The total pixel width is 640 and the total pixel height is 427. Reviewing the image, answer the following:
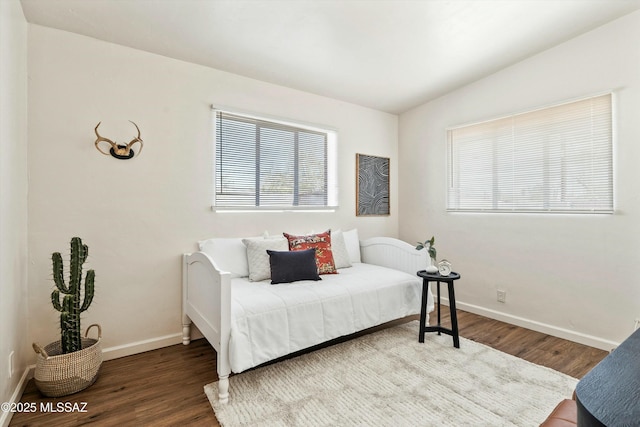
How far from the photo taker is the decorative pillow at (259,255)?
8.56 ft

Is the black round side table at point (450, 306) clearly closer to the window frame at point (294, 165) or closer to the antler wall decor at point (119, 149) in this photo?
the window frame at point (294, 165)

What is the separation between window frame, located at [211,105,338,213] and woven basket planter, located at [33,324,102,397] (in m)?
1.40

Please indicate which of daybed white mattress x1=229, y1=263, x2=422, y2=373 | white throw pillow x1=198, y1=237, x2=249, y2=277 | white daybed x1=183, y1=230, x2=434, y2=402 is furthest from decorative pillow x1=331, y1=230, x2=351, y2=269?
white throw pillow x1=198, y1=237, x2=249, y2=277

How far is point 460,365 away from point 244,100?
2932 mm

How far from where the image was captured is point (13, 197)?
1.78 m

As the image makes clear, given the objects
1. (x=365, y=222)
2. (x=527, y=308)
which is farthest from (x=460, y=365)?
(x=365, y=222)

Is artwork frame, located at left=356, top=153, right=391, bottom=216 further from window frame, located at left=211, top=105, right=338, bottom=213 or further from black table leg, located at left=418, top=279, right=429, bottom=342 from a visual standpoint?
black table leg, located at left=418, top=279, right=429, bottom=342

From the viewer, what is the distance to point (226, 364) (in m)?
1.81

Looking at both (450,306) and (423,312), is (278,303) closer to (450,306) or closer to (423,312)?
(423,312)

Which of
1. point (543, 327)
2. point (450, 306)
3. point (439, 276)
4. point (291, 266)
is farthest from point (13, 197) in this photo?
point (543, 327)

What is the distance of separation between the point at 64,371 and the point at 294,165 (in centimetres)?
248

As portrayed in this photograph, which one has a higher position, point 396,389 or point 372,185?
point 372,185

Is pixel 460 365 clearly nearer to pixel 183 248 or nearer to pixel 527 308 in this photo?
pixel 527 308

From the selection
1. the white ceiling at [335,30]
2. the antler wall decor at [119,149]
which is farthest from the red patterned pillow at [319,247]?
the white ceiling at [335,30]
